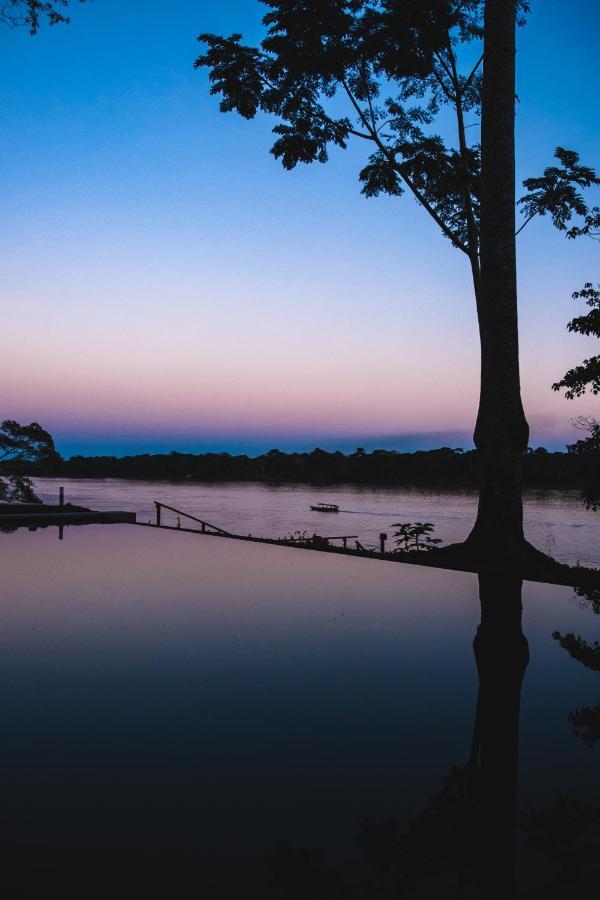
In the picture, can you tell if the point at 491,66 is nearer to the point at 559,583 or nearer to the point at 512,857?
the point at 559,583

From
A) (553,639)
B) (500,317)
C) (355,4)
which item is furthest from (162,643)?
(355,4)

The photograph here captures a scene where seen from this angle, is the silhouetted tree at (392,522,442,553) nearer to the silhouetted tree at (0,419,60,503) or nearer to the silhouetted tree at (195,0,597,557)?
the silhouetted tree at (195,0,597,557)

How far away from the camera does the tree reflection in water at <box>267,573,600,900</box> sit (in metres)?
2.30

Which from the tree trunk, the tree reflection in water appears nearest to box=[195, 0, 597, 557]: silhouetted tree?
the tree trunk

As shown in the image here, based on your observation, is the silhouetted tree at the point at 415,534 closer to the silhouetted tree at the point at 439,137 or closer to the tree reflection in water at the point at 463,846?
the silhouetted tree at the point at 439,137

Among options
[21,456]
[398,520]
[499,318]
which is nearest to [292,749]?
[499,318]

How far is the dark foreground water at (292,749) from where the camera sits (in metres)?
2.41

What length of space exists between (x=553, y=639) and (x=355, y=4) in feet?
43.8

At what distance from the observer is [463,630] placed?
5879mm

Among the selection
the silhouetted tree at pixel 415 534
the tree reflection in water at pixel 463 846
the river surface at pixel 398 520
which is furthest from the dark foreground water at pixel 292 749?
the river surface at pixel 398 520

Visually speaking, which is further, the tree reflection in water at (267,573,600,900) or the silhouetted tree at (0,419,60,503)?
the silhouetted tree at (0,419,60,503)

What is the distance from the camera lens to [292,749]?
3.35m

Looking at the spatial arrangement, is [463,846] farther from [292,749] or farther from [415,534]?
[415,534]

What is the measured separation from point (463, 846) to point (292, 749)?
1.09 meters
